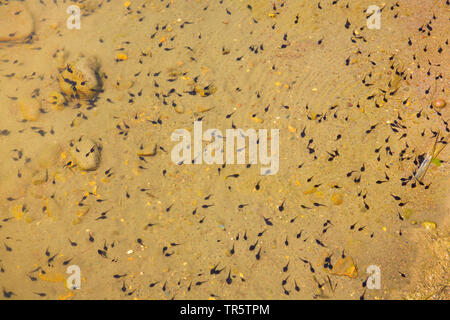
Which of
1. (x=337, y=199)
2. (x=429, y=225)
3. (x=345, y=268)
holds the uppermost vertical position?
(x=337, y=199)

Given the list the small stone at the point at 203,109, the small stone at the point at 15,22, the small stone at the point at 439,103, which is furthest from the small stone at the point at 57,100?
the small stone at the point at 439,103

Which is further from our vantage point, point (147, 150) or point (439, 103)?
point (147, 150)

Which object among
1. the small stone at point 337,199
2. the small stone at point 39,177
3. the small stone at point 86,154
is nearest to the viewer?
the small stone at point 337,199

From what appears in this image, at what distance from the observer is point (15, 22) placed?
857cm

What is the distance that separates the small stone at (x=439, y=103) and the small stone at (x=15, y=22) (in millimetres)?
10906

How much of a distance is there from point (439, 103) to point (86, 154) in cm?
797

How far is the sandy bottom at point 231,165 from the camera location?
18.2 feet

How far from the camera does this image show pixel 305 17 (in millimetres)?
7574

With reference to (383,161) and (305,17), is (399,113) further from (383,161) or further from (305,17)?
(305,17)

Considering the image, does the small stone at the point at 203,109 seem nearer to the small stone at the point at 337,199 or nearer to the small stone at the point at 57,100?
the small stone at the point at 337,199

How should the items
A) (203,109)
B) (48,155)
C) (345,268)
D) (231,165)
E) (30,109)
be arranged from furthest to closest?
(30,109), (203,109), (48,155), (231,165), (345,268)

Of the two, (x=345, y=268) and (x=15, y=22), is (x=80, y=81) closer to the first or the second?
(x=15, y=22)

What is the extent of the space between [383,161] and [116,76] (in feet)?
22.1

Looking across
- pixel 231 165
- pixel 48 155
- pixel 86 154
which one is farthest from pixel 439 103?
pixel 48 155
